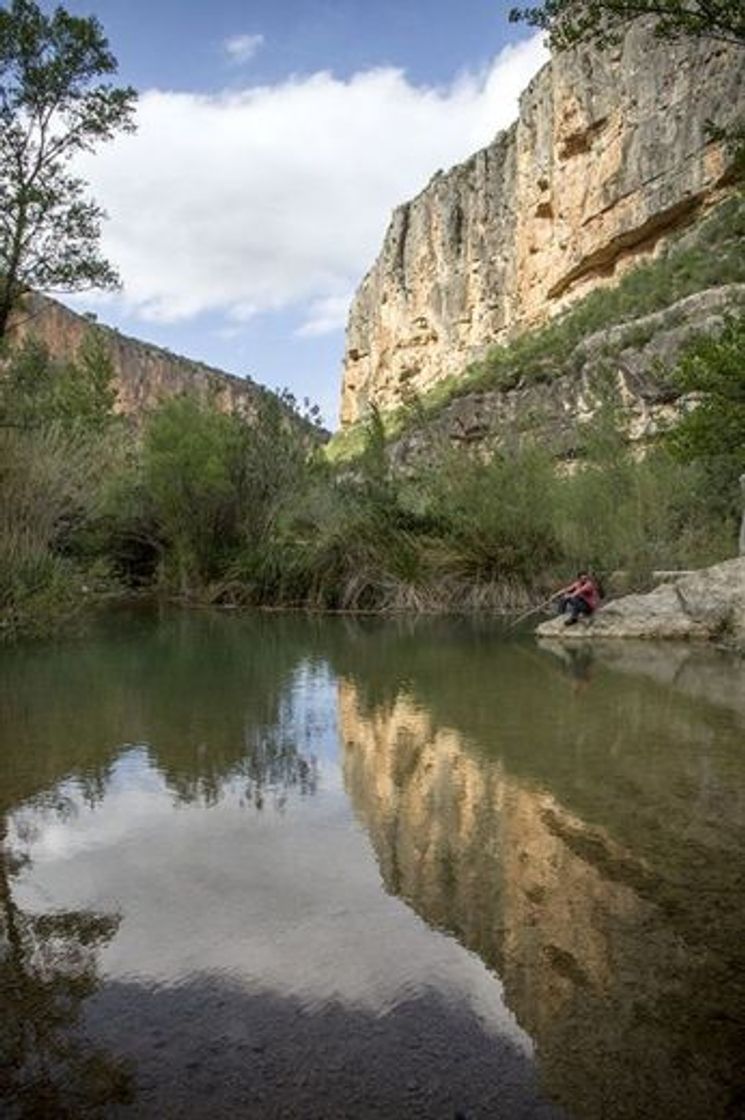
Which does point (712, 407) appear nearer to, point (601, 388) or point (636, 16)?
point (636, 16)

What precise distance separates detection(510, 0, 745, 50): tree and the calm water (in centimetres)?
424

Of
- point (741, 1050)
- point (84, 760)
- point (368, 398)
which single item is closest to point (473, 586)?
point (84, 760)

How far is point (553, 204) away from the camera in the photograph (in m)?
64.1

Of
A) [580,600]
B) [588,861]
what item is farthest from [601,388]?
[588,861]

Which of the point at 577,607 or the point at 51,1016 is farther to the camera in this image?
the point at 577,607

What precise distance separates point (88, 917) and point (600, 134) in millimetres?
62966

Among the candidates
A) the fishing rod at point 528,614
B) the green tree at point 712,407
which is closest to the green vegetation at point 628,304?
the fishing rod at point 528,614

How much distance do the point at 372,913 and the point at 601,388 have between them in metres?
25.4

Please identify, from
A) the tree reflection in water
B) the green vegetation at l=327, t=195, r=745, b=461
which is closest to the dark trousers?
the tree reflection in water

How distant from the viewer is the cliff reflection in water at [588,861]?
10.7ft

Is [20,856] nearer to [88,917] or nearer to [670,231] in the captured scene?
[88,917]

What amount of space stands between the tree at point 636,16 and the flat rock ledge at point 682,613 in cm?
1179

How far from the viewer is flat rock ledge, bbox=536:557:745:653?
653 inches

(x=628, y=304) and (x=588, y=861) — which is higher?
(x=628, y=304)
